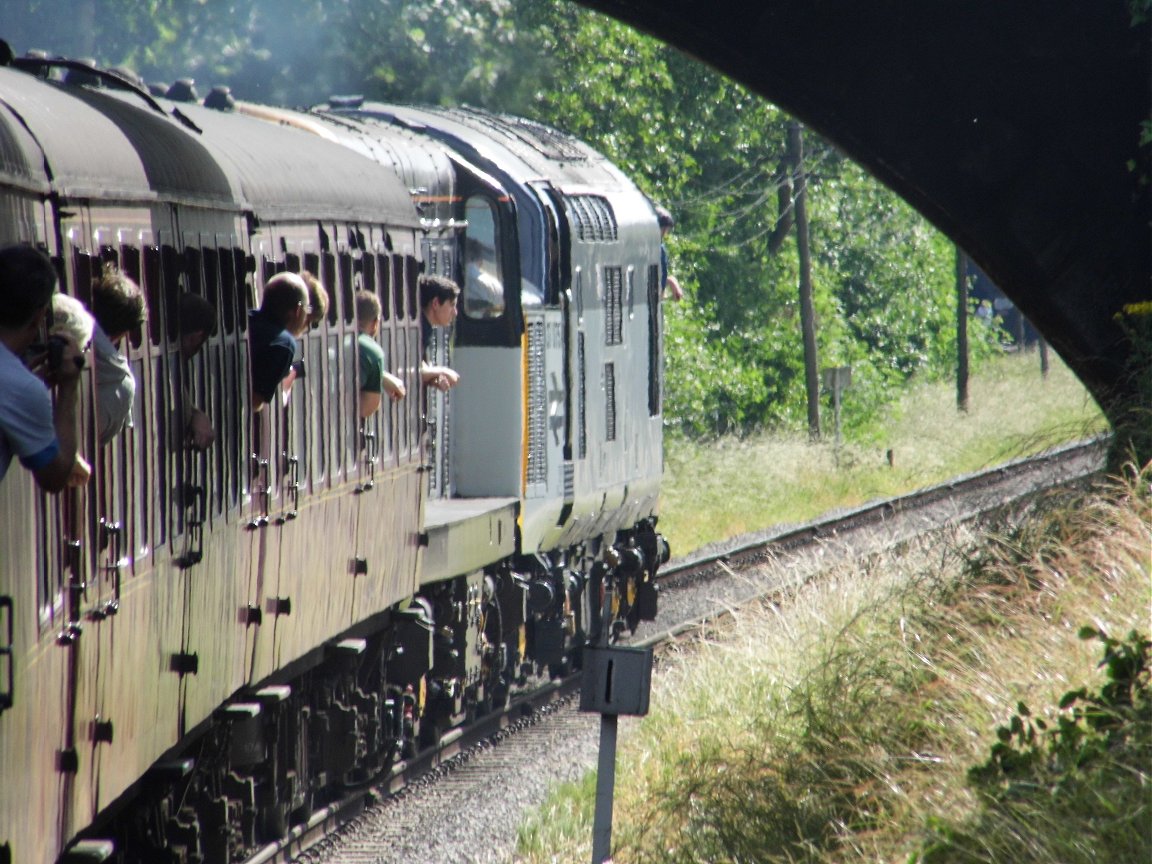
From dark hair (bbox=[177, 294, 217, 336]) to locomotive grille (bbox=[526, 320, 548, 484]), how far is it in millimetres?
6172

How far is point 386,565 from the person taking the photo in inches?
415

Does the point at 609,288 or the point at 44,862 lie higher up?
the point at 609,288

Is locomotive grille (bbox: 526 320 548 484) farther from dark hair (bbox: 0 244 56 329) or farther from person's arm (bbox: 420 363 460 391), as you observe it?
dark hair (bbox: 0 244 56 329)

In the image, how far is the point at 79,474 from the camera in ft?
16.9

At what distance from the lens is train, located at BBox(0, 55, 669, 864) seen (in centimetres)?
552

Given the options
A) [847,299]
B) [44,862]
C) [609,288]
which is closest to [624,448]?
[609,288]

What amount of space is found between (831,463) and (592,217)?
54.1ft

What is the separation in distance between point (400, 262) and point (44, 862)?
5934 millimetres

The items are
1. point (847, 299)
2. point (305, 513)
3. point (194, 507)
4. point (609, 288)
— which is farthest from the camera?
point (847, 299)

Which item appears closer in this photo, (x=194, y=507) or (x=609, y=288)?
(x=194, y=507)

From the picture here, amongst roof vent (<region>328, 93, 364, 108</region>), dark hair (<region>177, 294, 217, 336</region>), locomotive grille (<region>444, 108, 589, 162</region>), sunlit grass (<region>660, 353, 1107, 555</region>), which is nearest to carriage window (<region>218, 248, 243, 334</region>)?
dark hair (<region>177, 294, 217, 336</region>)

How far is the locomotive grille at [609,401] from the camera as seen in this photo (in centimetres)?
1480

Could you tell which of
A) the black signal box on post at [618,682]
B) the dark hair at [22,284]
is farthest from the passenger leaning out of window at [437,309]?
the dark hair at [22,284]

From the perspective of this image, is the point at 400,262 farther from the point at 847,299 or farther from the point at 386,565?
the point at 847,299
